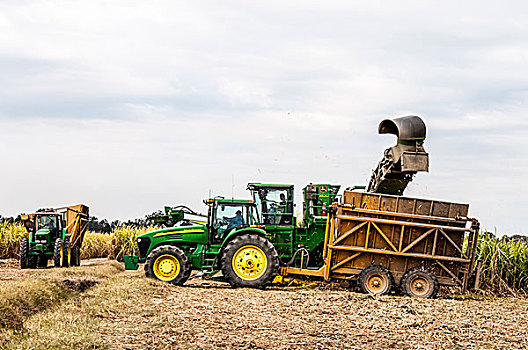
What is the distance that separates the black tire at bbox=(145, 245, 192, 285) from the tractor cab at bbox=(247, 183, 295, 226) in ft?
7.64

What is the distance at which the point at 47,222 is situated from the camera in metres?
23.1

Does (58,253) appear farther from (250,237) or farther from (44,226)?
(250,237)

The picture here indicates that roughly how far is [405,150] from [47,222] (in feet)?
47.7

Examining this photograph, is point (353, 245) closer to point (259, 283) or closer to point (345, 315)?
point (259, 283)

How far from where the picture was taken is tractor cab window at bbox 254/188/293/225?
1692 centimetres

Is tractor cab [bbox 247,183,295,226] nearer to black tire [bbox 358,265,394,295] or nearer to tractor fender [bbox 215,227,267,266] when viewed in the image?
tractor fender [bbox 215,227,267,266]

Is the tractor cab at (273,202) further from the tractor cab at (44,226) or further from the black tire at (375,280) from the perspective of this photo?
the tractor cab at (44,226)

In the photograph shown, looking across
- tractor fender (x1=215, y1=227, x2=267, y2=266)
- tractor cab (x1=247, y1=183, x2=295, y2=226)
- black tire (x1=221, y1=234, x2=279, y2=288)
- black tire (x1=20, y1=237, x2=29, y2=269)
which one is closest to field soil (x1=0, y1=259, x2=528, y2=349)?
black tire (x1=221, y1=234, x2=279, y2=288)

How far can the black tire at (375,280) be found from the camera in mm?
14875

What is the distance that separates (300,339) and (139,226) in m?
21.7

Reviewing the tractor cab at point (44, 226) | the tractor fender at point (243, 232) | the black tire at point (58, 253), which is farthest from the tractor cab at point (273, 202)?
the tractor cab at point (44, 226)

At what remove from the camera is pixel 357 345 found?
8.84m

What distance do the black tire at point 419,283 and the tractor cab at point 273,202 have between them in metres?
3.63

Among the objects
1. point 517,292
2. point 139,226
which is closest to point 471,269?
point 517,292
